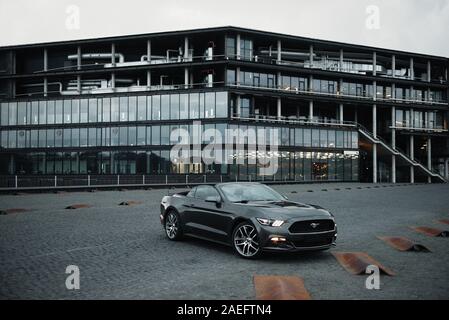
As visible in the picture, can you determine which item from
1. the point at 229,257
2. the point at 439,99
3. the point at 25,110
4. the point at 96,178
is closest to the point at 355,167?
the point at 439,99

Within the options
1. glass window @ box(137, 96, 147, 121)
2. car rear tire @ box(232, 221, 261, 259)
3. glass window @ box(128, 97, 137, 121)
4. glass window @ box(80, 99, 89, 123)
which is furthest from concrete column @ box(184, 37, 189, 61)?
car rear tire @ box(232, 221, 261, 259)

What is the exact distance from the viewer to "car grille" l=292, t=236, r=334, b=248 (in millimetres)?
7035

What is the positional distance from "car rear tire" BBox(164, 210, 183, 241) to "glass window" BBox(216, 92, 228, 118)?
36.2m

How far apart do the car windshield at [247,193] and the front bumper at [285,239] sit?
1.18m

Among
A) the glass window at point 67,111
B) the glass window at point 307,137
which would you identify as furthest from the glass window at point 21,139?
the glass window at point 307,137

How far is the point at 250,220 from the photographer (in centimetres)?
734

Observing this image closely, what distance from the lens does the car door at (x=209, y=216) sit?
795cm

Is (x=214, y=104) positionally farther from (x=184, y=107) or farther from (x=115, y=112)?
(x=115, y=112)

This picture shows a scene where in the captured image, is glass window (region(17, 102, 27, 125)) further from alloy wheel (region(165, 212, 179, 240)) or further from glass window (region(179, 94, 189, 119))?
alloy wheel (region(165, 212, 179, 240))

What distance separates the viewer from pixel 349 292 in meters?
5.46

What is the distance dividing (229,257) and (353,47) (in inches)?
2060

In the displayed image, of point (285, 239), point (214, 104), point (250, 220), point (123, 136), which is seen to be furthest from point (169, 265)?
point (123, 136)
